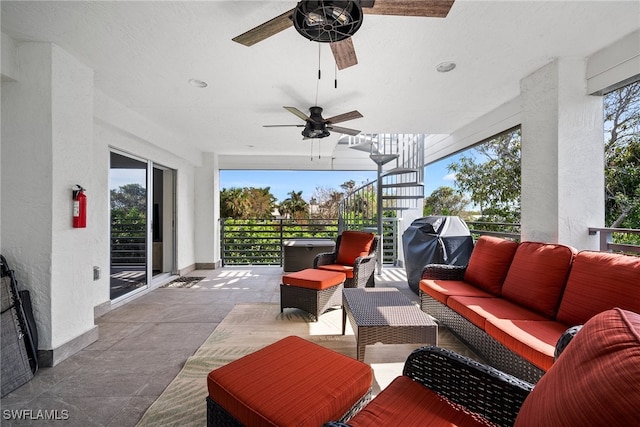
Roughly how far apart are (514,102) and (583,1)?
62.2 inches

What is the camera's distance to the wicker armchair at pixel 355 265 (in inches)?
130

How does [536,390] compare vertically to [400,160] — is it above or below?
below

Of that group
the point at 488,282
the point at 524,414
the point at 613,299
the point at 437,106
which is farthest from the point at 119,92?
the point at 613,299

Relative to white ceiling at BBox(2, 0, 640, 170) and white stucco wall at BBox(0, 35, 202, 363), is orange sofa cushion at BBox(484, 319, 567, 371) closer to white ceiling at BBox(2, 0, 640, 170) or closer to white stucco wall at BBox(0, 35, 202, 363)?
white ceiling at BBox(2, 0, 640, 170)

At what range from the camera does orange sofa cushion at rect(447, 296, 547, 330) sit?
76.1 inches

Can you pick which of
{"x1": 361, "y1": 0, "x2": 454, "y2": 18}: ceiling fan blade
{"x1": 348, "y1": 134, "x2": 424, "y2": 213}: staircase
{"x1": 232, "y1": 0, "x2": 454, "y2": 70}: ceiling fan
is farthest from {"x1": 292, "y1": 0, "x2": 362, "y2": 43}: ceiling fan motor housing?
{"x1": 348, "y1": 134, "x2": 424, "y2": 213}: staircase

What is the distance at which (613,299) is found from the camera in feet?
5.06

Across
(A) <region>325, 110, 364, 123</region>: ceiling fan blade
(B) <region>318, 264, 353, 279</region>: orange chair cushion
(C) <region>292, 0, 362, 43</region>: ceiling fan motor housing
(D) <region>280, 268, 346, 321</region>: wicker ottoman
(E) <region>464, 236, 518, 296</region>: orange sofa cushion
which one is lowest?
(D) <region>280, 268, 346, 321</region>: wicker ottoman

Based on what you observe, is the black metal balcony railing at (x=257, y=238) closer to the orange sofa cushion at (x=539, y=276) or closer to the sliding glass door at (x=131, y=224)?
the sliding glass door at (x=131, y=224)

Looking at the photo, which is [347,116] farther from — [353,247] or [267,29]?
[353,247]

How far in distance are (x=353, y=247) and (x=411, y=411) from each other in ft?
8.98

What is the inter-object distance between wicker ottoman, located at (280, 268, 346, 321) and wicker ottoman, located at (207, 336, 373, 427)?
1486mm

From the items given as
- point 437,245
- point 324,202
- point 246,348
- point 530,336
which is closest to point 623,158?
point 437,245

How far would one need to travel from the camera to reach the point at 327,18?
1463 millimetres
